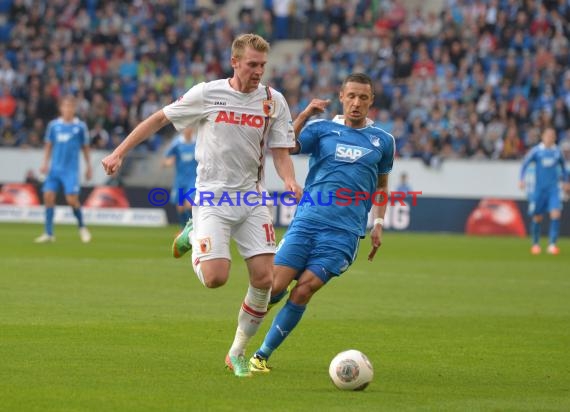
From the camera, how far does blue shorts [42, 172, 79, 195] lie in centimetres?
2256

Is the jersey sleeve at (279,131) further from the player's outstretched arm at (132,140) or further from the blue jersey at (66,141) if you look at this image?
the blue jersey at (66,141)

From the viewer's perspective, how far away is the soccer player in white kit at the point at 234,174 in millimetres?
8805

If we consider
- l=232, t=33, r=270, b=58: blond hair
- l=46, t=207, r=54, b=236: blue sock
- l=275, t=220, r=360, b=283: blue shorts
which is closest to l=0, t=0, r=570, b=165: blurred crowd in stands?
l=46, t=207, r=54, b=236: blue sock

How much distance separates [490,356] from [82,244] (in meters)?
→ 13.7

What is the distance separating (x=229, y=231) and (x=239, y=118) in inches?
34.0

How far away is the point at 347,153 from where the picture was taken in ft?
30.8

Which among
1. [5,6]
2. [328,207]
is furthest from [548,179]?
[5,6]

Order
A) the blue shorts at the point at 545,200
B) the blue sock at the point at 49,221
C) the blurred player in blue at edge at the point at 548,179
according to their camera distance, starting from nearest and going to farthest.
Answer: the blue sock at the point at 49,221
the blurred player in blue at edge at the point at 548,179
the blue shorts at the point at 545,200

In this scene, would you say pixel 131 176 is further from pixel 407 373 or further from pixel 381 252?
pixel 407 373

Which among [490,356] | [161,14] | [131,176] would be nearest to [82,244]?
[131,176]

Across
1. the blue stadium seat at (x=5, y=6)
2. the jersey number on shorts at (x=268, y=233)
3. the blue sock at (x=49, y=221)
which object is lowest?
the blue sock at (x=49, y=221)

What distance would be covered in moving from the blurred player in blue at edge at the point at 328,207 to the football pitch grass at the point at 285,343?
58 centimetres

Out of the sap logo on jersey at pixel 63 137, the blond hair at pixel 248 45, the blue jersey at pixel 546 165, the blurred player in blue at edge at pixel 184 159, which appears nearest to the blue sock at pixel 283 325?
the blond hair at pixel 248 45

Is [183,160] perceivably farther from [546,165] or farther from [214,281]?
[214,281]
